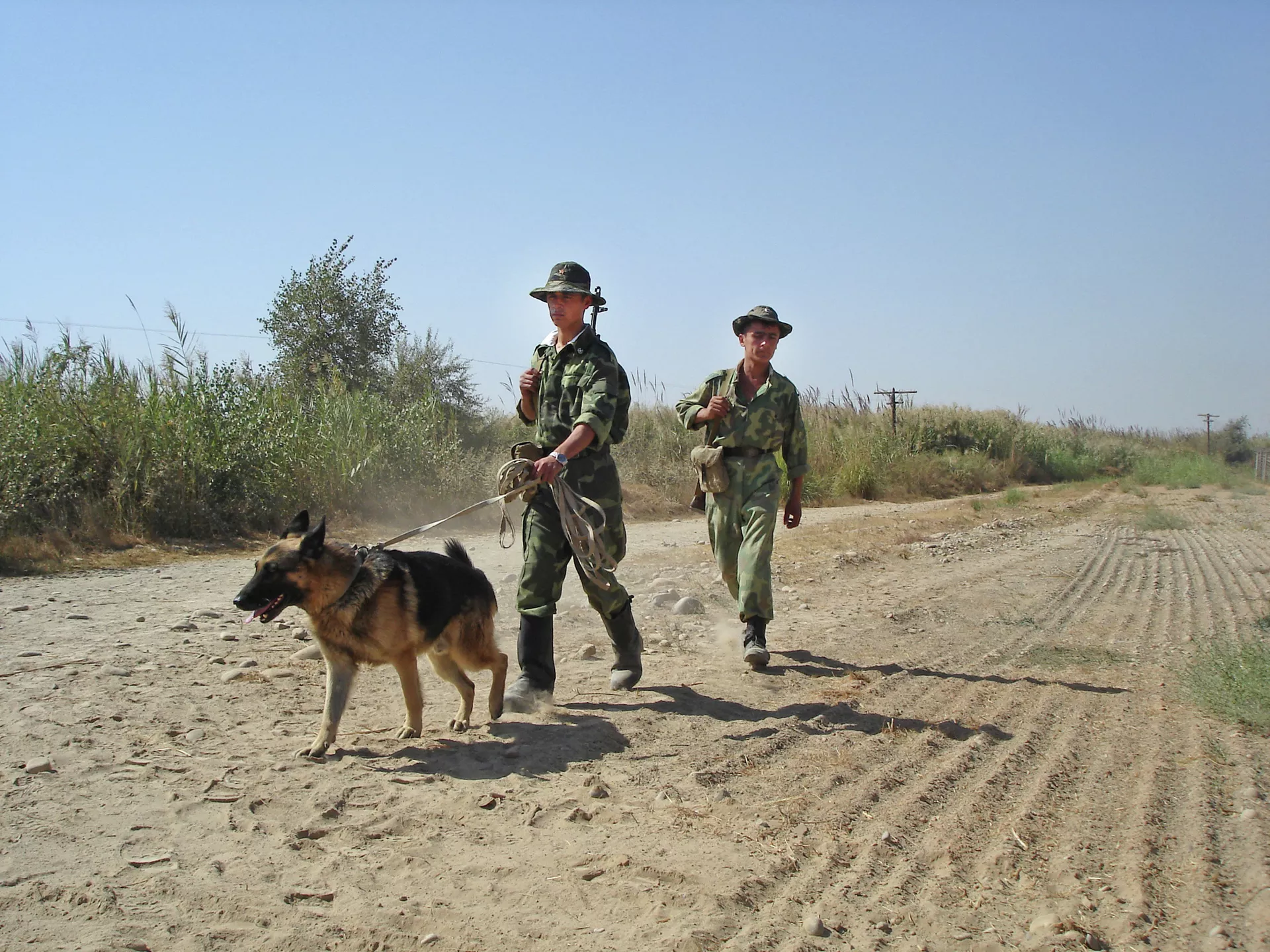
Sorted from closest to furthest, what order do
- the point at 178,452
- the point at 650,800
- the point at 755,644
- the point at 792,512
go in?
the point at 650,800 < the point at 755,644 < the point at 792,512 < the point at 178,452

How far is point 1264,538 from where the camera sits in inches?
583

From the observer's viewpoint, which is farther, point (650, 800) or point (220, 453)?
point (220, 453)

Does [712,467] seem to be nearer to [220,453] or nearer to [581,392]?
[581,392]

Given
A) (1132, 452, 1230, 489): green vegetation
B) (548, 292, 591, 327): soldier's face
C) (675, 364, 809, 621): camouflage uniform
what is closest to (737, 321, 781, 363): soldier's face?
(675, 364, 809, 621): camouflage uniform

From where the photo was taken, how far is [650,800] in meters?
3.95

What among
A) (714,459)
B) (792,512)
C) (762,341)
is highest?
(762,341)

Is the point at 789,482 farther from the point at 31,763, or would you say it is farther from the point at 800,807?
the point at 31,763

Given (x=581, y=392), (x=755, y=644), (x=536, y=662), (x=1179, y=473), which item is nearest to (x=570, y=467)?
(x=581, y=392)

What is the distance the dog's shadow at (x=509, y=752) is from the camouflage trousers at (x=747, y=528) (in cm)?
150

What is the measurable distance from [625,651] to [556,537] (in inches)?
34.2

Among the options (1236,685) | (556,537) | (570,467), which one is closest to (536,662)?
(556,537)

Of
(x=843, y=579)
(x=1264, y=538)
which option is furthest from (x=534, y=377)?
(x=1264, y=538)

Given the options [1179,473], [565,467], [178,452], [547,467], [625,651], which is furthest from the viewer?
[1179,473]

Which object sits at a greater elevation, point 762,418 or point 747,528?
point 762,418
